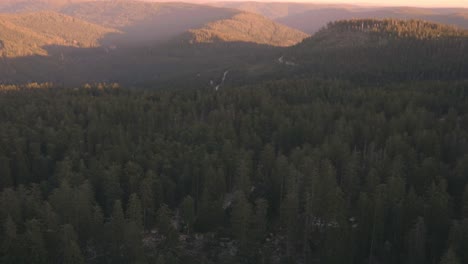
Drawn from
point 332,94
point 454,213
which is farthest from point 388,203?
point 332,94

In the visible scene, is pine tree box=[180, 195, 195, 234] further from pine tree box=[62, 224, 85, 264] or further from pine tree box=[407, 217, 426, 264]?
pine tree box=[407, 217, 426, 264]

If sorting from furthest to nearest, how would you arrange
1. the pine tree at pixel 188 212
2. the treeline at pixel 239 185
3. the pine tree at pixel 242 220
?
the pine tree at pixel 188 212
the pine tree at pixel 242 220
the treeline at pixel 239 185

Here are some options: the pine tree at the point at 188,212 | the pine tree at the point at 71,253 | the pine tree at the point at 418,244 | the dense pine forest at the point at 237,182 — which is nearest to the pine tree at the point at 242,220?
the dense pine forest at the point at 237,182

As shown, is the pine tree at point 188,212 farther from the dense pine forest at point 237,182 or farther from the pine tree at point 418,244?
the pine tree at point 418,244

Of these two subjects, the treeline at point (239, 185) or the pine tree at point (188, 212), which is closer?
the treeline at point (239, 185)

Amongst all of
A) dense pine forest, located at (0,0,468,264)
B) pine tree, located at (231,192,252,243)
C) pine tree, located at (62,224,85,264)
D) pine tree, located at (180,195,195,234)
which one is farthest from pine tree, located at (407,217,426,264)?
pine tree, located at (62,224,85,264)

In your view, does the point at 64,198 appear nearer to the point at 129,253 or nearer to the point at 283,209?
the point at 129,253

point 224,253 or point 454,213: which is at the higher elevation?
point 454,213

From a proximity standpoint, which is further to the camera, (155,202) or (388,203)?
(155,202)

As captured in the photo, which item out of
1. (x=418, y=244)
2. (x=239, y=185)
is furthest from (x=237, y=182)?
(x=418, y=244)

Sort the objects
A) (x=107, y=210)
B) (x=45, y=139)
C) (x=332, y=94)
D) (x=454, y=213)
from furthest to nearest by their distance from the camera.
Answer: (x=332, y=94)
(x=45, y=139)
(x=107, y=210)
(x=454, y=213)
